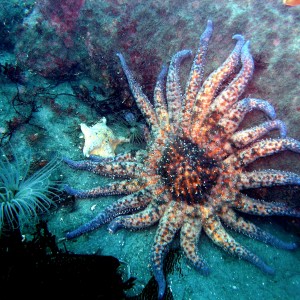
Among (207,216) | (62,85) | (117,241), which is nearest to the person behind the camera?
(207,216)

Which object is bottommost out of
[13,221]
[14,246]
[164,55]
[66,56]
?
[13,221]

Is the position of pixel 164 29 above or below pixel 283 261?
above

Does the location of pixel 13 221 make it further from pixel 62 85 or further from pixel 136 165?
pixel 62 85

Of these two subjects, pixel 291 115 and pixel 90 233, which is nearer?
pixel 291 115

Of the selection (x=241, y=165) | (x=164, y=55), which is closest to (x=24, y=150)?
(x=164, y=55)

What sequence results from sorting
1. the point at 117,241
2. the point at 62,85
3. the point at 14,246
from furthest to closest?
the point at 62,85, the point at 117,241, the point at 14,246

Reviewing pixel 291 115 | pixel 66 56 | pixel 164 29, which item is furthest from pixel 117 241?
pixel 66 56

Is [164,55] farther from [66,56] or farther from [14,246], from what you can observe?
[14,246]
